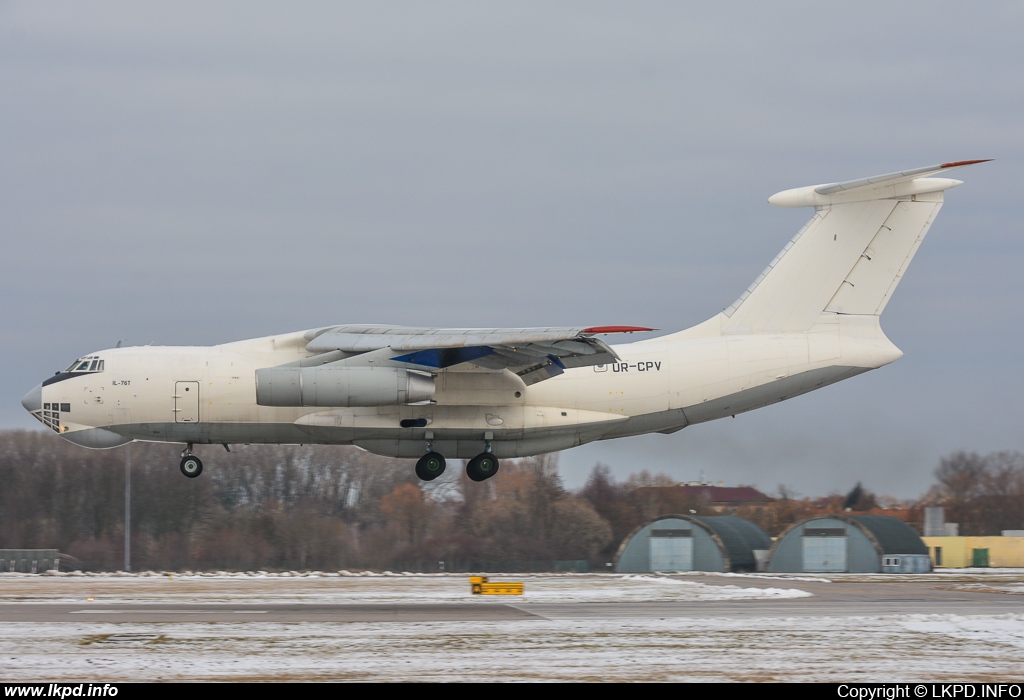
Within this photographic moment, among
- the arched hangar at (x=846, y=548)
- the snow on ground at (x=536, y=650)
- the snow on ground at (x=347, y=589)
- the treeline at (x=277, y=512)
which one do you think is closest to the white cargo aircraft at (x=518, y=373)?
the snow on ground at (x=347, y=589)

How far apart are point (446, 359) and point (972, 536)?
2533cm

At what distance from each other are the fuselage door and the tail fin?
362 inches

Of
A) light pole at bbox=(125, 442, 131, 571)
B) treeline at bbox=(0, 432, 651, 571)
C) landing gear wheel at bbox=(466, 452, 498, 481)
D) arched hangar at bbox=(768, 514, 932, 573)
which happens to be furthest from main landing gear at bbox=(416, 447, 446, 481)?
arched hangar at bbox=(768, 514, 932, 573)

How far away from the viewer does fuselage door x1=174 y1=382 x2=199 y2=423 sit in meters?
19.5

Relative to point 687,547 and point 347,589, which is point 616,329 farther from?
point 687,547

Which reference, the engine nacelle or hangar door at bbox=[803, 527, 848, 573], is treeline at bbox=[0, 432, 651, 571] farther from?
the engine nacelle

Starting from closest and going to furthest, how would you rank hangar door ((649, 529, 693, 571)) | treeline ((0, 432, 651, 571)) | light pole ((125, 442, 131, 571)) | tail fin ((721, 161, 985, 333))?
tail fin ((721, 161, 985, 333)), treeline ((0, 432, 651, 571)), light pole ((125, 442, 131, 571)), hangar door ((649, 529, 693, 571))

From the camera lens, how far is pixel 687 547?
35688mm

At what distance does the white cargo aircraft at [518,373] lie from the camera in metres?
19.1

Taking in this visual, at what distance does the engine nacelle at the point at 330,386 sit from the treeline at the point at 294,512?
14.3 meters

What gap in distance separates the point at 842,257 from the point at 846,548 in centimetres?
1744

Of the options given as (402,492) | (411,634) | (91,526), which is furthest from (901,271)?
(91,526)

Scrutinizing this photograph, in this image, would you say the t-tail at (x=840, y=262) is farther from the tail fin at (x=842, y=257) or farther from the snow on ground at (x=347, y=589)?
the snow on ground at (x=347, y=589)

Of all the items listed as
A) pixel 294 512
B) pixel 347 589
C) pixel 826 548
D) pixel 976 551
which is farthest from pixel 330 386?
pixel 976 551
